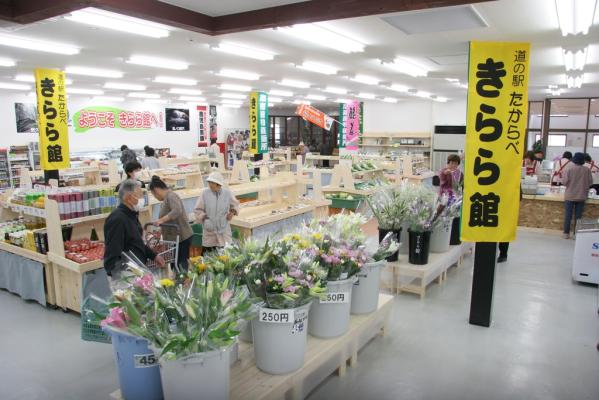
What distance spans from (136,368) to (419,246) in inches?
152

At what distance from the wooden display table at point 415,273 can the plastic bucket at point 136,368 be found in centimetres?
369

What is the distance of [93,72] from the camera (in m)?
9.55

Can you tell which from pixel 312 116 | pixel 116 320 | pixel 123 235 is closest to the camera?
pixel 116 320

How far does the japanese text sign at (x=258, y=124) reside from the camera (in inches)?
521

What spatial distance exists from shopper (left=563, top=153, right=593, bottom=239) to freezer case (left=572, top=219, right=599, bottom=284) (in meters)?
2.51

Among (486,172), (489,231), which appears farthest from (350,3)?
(489,231)

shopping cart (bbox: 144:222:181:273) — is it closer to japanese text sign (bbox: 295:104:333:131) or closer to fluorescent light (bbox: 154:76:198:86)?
fluorescent light (bbox: 154:76:198:86)

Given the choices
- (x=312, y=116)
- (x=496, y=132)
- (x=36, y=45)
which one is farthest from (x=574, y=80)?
(x=36, y=45)

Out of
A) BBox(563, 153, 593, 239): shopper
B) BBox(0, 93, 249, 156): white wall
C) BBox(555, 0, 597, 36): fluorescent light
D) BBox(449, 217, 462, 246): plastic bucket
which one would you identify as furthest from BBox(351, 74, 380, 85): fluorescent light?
BBox(0, 93, 249, 156): white wall

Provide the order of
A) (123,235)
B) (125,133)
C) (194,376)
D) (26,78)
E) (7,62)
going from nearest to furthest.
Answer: (194,376), (123,235), (7,62), (26,78), (125,133)

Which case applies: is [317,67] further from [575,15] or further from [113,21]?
[575,15]

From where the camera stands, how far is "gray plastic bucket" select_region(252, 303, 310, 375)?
8.92ft

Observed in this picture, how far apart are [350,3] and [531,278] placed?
459cm

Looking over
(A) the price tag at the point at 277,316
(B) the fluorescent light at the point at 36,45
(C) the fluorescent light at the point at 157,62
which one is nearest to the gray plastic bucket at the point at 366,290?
(A) the price tag at the point at 277,316
